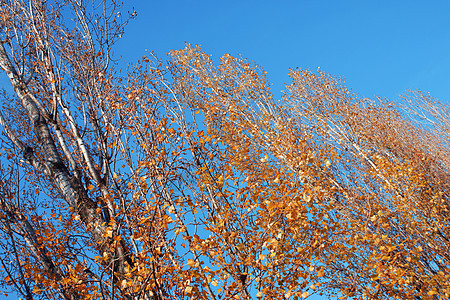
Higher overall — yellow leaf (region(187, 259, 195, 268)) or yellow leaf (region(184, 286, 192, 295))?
yellow leaf (region(187, 259, 195, 268))

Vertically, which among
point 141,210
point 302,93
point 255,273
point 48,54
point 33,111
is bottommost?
point 255,273

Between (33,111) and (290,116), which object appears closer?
(33,111)

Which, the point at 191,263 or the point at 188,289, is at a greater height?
the point at 191,263

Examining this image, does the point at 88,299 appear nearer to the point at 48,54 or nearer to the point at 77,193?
the point at 77,193

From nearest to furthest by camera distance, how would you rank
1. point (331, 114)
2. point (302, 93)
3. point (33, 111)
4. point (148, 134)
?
point (148, 134) → point (33, 111) → point (331, 114) → point (302, 93)

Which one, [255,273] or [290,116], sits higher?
[290,116]

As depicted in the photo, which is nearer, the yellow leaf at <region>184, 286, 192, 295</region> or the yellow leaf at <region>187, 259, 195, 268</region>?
the yellow leaf at <region>184, 286, 192, 295</region>

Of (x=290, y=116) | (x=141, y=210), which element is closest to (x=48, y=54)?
(x=141, y=210)

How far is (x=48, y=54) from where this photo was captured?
13.8ft

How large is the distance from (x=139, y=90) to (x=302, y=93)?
10.4 metres

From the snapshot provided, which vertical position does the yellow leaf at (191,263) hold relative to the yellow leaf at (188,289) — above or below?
above

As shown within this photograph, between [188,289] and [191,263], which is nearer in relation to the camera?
[188,289]

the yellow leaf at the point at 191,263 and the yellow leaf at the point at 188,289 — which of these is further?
the yellow leaf at the point at 191,263

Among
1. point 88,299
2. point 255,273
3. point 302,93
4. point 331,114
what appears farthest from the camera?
point 302,93
